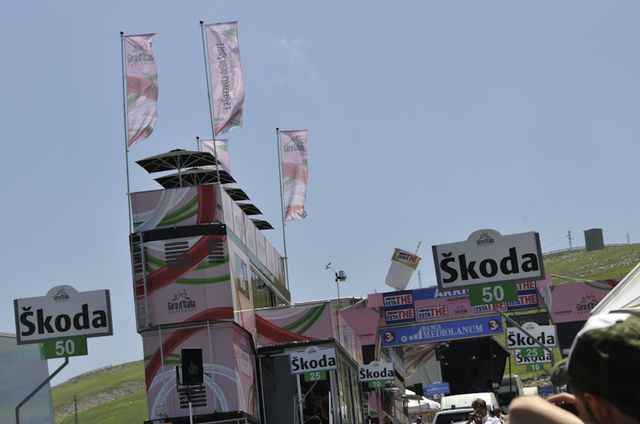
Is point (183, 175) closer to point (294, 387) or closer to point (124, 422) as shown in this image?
point (294, 387)

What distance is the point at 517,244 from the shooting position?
66.0ft

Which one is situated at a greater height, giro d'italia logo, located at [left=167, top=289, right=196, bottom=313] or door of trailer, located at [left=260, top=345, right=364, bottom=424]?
giro d'italia logo, located at [left=167, top=289, right=196, bottom=313]

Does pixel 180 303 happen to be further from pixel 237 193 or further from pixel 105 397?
pixel 105 397

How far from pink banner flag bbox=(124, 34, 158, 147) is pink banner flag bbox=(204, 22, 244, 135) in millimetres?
2367

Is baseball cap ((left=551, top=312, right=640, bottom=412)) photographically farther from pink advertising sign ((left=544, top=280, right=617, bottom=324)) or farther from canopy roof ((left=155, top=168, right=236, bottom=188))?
pink advertising sign ((left=544, top=280, right=617, bottom=324))

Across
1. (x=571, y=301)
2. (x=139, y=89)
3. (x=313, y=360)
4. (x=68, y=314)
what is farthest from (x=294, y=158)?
(x=68, y=314)


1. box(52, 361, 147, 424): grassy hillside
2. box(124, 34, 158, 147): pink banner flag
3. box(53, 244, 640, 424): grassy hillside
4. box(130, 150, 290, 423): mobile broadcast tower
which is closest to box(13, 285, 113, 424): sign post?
box(130, 150, 290, 423): mobile broadcast tower

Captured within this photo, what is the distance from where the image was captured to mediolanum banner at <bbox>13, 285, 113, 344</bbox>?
73.9ft

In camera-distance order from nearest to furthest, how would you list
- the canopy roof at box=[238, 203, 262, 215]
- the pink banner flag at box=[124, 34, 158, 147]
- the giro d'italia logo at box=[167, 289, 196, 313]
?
the giro d'italia logo at box=[167, 289, 196, 313] < the pink banner flag at box=[124, 34, 158, 147] < the canopy roof at box=[238, 203, 262, 215]

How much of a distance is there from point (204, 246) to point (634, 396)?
2784 cm

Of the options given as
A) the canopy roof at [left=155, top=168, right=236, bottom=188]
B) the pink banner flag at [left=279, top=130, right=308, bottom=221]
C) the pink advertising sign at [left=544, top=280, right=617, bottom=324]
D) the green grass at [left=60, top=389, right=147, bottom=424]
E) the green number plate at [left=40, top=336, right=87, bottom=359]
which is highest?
the pink banner flag at [left=279, top=130, right=308, bottom=221]

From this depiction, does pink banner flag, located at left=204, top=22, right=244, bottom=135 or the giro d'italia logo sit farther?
pink banner flag, located at left=204, top=22, right=244, bottom=135

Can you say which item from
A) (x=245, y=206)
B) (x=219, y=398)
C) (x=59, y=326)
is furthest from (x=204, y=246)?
(x=245, y=206)

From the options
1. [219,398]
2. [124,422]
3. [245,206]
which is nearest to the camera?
[219,398]
